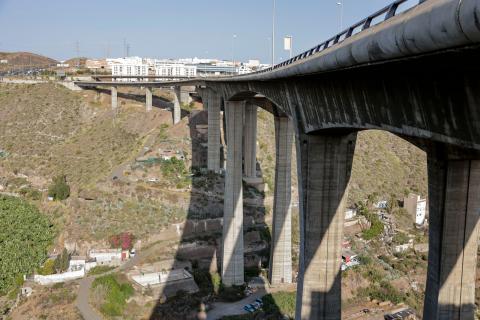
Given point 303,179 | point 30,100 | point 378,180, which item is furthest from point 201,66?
point 303,179

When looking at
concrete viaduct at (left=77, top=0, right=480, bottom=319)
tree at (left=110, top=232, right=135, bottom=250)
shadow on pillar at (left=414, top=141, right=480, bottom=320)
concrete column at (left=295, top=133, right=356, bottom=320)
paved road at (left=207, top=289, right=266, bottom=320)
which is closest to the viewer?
concrete viaduct at (left=77, top=0, right=480, bottom=319)

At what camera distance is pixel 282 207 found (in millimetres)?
38219

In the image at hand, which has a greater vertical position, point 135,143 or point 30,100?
point 30,100

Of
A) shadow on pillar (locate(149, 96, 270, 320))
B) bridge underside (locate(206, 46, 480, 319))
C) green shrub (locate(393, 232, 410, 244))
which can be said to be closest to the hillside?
shadow on pillar (locate(149, 96, 270, 320))

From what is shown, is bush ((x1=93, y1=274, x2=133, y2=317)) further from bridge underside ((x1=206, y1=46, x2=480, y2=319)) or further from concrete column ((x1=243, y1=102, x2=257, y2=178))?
concrete column ((x1=243, y1=102, x2=257, y2=178))

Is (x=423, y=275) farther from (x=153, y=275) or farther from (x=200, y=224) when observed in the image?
(x=153, y=275)

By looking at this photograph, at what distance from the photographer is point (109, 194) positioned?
52.3 m

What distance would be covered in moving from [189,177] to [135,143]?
54.6 feet

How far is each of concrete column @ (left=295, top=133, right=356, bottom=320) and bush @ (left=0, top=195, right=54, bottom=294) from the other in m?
29.3

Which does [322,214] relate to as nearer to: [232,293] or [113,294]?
[232,293]

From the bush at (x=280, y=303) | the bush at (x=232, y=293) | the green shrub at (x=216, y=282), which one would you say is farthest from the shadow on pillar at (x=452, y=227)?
the green shrub at (x=216, y=282)

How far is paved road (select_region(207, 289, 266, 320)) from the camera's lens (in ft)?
117

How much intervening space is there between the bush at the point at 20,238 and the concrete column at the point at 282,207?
72.1 feet

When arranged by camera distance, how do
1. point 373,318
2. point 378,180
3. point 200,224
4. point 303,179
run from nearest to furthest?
1. point 303,179
2. point 373,318
3. point 200,224
4. point 378,180
